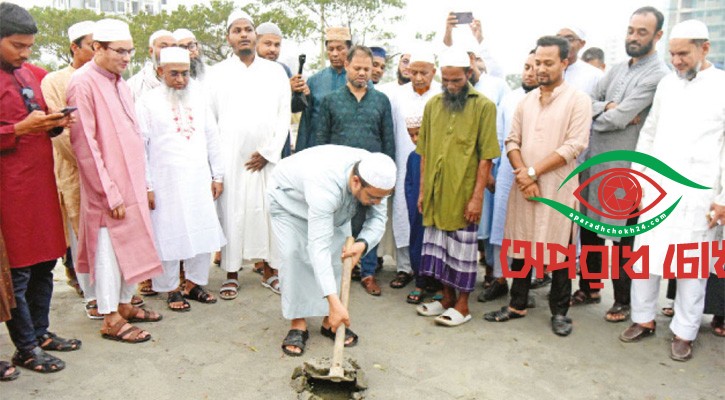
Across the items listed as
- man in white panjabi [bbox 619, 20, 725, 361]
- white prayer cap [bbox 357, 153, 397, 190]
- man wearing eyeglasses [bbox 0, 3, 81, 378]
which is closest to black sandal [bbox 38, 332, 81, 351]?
man wearing eyeglasses [bbox 0, 3, 81, 378]

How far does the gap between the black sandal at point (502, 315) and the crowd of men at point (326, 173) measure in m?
0.01

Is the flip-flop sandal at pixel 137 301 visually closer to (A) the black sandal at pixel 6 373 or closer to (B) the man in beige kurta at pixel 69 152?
(B) the man in beige kurta at pixel 69 152

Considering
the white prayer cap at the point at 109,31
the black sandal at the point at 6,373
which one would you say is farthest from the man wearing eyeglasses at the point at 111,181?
the black sandal at the point at 6,373

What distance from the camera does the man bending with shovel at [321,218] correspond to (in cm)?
298

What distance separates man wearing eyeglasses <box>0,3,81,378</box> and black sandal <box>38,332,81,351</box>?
0.19m

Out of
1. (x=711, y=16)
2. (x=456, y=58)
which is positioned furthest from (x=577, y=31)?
(x=456, y=58)

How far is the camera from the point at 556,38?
148 inches

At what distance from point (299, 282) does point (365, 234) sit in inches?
24.8

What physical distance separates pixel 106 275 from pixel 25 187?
2.45ft

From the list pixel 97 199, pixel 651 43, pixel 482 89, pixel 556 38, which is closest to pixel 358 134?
pixel 482 89

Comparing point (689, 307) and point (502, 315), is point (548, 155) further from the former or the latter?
point (689, 307)

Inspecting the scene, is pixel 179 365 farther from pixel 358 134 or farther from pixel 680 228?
pixel 680 228

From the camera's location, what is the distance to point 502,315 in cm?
413

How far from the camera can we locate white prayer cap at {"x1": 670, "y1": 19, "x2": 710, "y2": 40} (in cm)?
352
